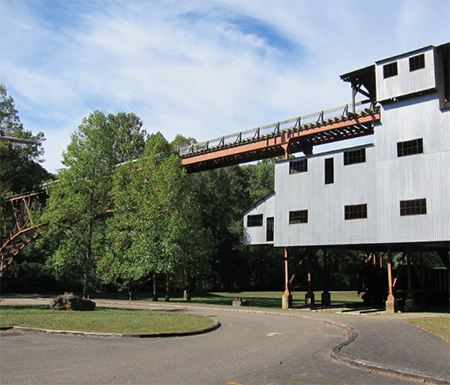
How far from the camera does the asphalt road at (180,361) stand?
8.77m

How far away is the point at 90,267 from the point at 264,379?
35.6m

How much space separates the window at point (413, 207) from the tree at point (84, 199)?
83.0ft

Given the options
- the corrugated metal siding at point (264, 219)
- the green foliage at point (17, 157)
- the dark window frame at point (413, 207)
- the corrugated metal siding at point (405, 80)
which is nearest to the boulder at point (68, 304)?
the corrugated metal siding at point (264, 219)

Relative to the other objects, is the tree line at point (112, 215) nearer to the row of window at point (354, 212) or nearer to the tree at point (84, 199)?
the tree at point (84, 199)

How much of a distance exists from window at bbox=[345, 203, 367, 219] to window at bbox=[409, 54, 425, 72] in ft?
28.3

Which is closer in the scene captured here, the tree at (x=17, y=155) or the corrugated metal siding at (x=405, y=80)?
the corrugated metal siding at (x=405, y=80)

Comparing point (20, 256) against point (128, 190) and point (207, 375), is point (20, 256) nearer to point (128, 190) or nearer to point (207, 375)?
point (128, 190)

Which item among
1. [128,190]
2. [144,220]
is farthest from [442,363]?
[128,190]

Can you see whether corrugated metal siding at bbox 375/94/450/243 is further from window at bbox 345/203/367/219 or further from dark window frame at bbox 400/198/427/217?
window at bbox 345/203/367/219

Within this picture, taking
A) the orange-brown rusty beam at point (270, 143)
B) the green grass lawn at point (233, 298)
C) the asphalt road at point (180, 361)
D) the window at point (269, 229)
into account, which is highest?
the orange-brown rusty beam at point (270, 143)

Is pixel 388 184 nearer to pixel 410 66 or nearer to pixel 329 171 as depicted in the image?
pixel 329 171

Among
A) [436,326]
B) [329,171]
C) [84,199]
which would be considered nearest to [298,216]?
[329,171]

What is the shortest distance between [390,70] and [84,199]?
27083 millimetres

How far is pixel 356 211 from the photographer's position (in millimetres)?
28062
